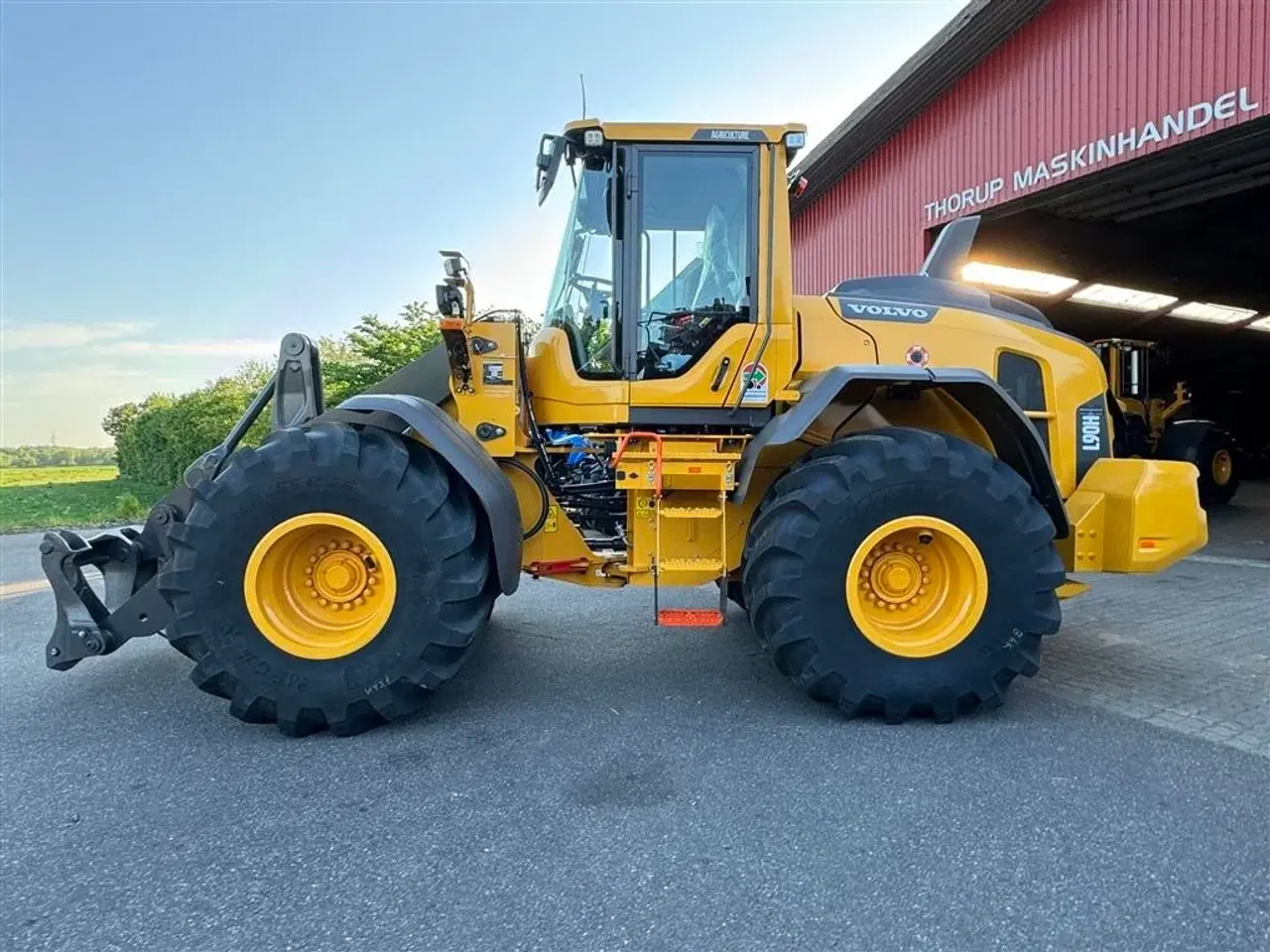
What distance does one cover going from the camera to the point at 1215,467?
12.3 m

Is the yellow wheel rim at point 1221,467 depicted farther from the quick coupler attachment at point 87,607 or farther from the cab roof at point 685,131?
the quick coupler attachment at point 87,607

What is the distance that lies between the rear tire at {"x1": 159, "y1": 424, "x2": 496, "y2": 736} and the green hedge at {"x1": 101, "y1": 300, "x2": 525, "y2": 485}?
8.51m

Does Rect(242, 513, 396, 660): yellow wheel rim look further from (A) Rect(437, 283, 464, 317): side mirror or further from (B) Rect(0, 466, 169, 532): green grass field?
(B) Rect(0, 466, 169, 532): green grass field

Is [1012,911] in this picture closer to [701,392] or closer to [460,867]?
[460,867]

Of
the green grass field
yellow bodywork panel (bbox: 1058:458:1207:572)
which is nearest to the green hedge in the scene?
the green grass field

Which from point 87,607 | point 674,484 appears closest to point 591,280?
point 674,484

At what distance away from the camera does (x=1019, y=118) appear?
26.7 ft

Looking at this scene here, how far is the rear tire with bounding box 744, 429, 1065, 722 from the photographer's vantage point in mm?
3354

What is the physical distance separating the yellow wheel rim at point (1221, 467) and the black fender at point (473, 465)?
13.1 m

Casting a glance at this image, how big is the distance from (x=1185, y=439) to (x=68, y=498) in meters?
24.7

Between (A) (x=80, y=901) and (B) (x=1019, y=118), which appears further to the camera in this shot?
(B) (x=1019, y=118)

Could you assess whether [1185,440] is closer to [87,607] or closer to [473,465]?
[473,465]

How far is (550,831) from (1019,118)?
28.5ft

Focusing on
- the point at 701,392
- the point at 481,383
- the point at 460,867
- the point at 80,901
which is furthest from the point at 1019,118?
the point at 80,901
